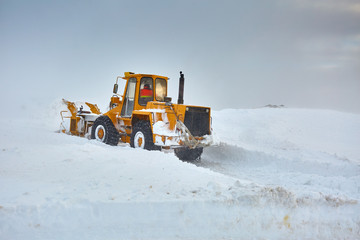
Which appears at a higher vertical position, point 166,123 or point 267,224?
point 166,123

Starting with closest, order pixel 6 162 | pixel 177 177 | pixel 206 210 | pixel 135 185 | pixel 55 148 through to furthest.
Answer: pixel 206 210 → pixel 135 185 → pixel 177 177 → pixel 6 162 → pixel 55 148

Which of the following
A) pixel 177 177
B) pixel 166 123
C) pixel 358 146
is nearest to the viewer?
pixel 177 177

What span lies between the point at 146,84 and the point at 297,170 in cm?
523

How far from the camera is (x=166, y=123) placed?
348 inches

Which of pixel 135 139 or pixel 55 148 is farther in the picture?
pixel 135 139

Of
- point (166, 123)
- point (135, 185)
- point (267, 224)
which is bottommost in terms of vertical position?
point (267, 224)

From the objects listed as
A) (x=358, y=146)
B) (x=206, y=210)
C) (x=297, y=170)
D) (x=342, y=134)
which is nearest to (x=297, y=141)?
(x=358, y=146)

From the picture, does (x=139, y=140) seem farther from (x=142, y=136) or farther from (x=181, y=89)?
(x=181, y=89)

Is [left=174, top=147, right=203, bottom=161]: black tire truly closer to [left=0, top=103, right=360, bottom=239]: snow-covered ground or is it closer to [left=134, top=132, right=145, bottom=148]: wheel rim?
[left=134, top=132, right=145, bottom=148]: wheel rim

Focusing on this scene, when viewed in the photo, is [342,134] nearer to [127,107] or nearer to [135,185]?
[127,107]

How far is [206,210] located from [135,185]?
130 centimetres

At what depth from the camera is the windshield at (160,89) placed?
9912 mm

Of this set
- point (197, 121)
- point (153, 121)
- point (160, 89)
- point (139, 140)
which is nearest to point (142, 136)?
point (139, 140)

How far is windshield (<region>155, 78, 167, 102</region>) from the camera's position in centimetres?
991
